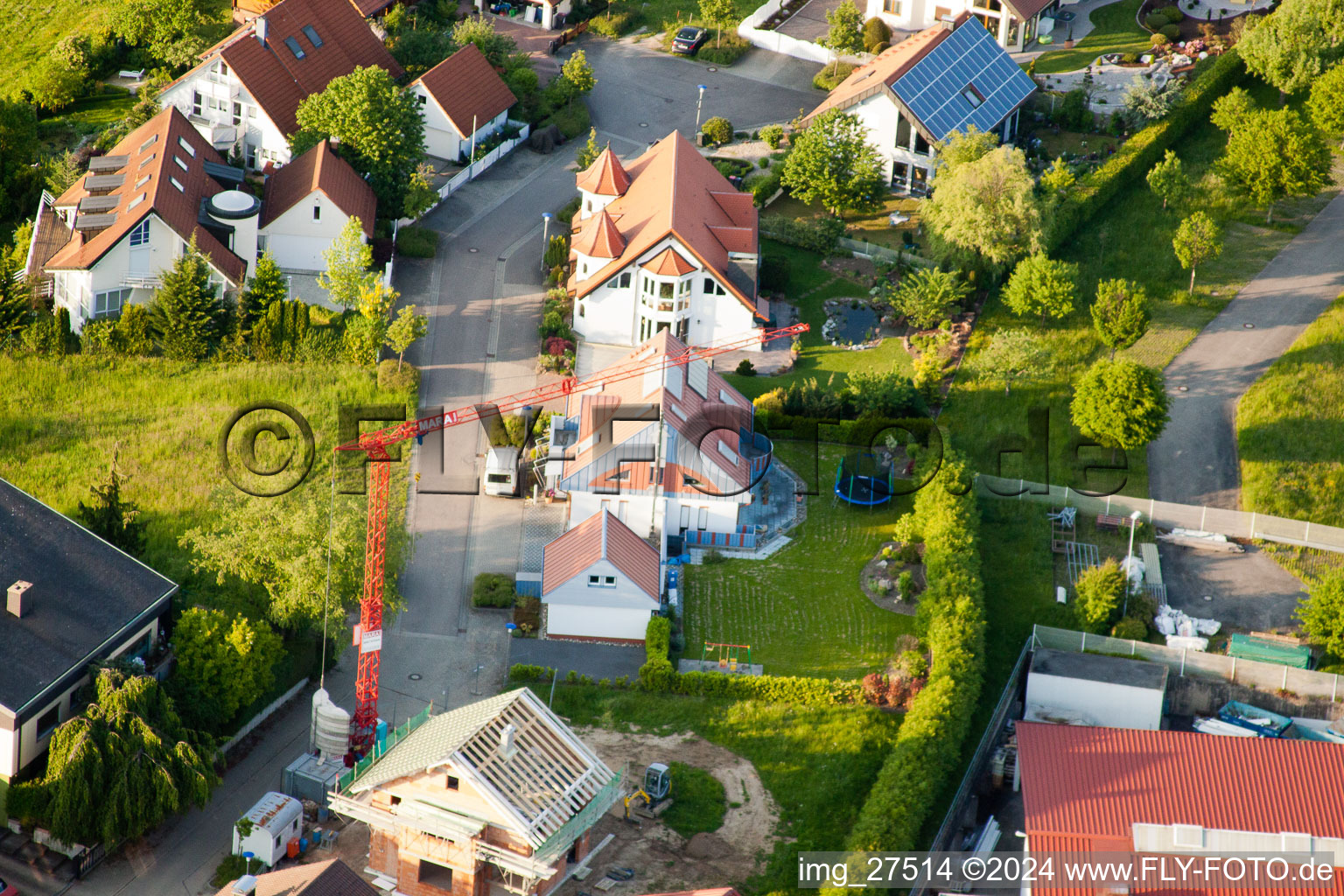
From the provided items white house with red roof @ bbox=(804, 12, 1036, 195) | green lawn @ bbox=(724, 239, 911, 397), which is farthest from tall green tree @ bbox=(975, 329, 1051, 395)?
white house with red roof @ bbox=(804, 12, 1036, 195)

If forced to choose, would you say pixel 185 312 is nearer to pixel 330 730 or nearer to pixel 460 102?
pixel 460 102

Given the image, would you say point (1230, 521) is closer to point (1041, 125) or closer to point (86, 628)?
point (1041, 125)

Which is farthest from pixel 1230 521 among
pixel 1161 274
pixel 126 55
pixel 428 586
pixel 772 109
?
pixel 126 55

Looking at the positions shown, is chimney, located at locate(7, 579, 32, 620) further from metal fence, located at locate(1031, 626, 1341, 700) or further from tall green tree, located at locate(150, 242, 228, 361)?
metal fence, located at locate(1031, 626, 1341, 700)

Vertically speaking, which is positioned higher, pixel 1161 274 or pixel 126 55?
pixel 126 55

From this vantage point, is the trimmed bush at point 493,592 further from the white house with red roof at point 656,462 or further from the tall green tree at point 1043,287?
the tall green tree at point 1043,287

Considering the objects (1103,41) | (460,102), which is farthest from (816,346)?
(1103,41)
